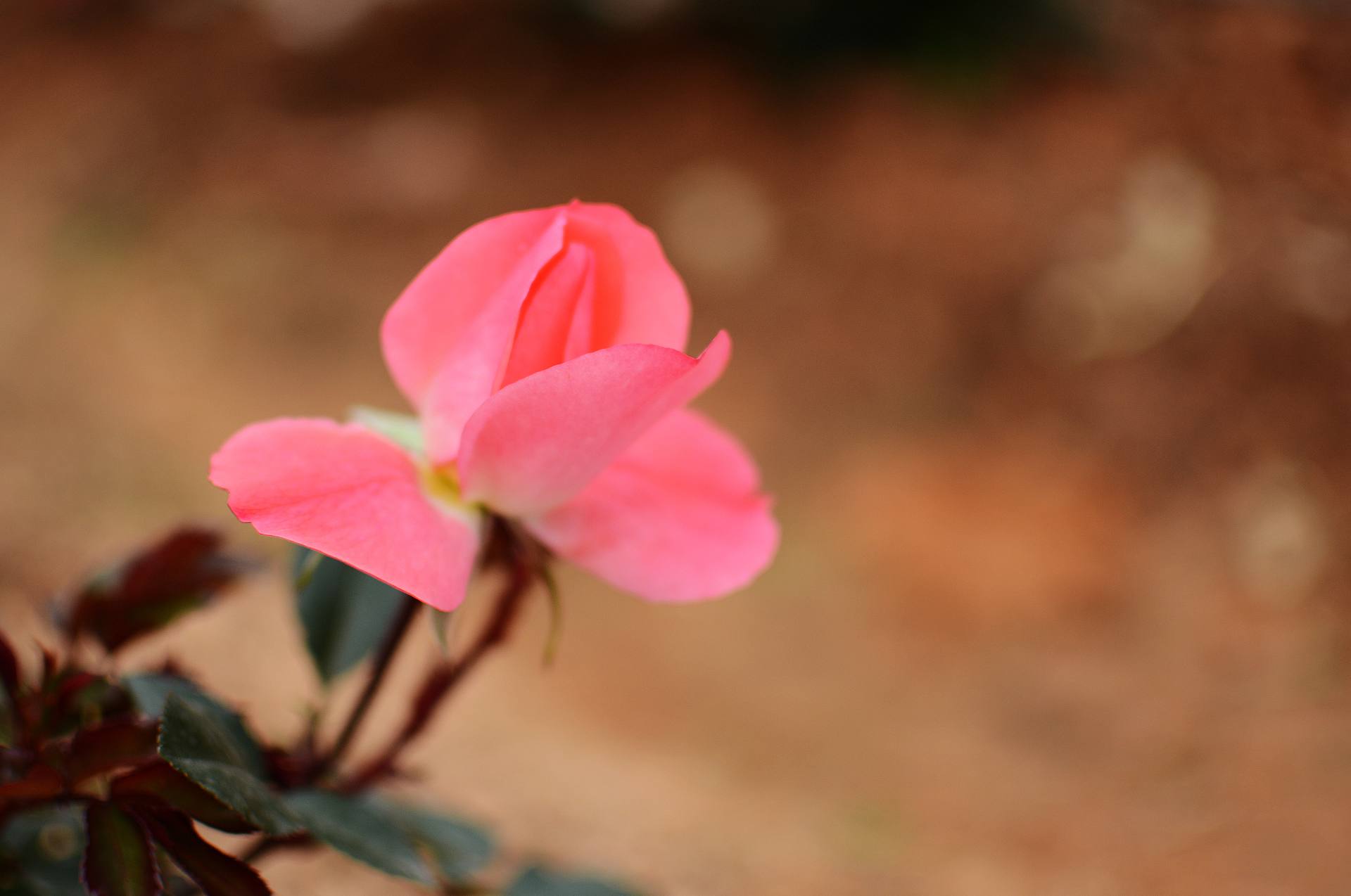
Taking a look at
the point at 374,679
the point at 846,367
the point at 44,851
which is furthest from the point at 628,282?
the point at 846,367

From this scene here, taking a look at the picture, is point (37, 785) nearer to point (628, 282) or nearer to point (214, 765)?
point (214, 765)

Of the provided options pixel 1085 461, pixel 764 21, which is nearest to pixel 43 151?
pixel 764 21

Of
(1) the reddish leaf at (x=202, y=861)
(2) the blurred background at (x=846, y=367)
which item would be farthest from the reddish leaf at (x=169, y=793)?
(2) the blurred background at (x=846, y=367)

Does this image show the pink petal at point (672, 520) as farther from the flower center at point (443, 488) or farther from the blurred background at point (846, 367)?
the blurred background at point (846, 367)

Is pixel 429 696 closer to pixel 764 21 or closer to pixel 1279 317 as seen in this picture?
pixel 1279 317

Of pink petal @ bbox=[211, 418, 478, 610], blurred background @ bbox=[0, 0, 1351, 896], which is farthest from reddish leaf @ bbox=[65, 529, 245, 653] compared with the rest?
blurred background @ bbox=[0, 0, 1351, 896]

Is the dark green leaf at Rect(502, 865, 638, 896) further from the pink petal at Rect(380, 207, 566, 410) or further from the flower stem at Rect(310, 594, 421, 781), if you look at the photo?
the pink petal at Rect(380, 207, 566, 410)
